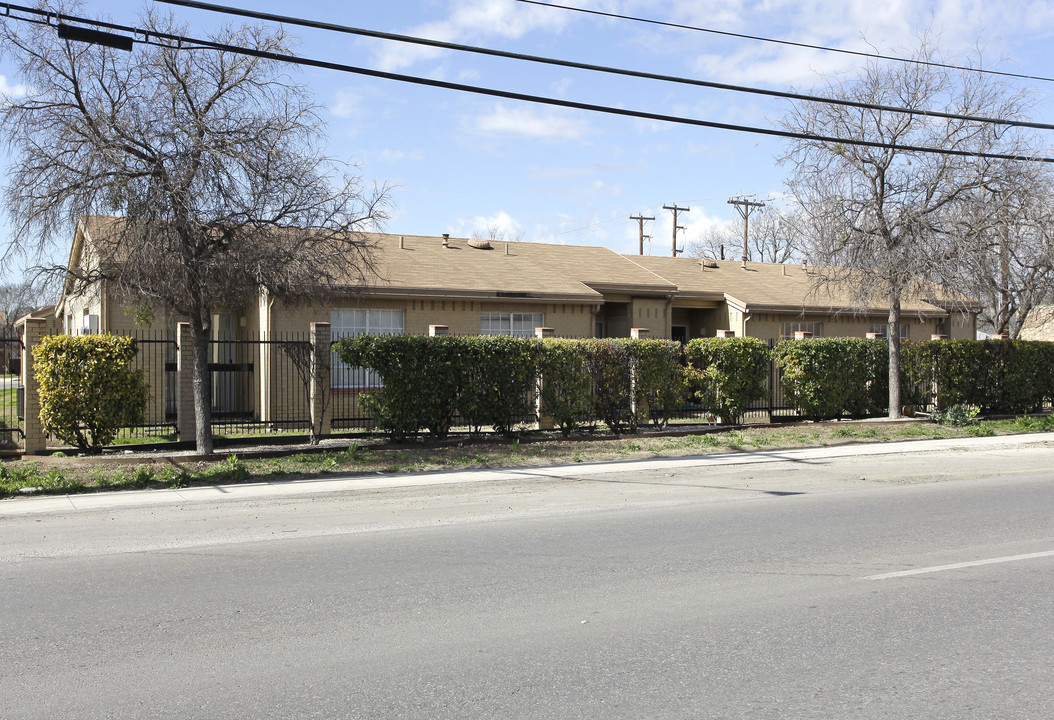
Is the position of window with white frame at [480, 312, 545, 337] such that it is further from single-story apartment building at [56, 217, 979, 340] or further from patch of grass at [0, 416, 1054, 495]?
patch of grass at [0, 416, 1054, 495]

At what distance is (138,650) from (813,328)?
25516 millimetres

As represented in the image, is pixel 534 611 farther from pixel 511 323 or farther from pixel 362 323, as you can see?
pixel 511 323

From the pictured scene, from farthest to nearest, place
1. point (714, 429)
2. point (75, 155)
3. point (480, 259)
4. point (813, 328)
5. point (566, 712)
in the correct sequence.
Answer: point (813, 328) < point (480, 259) < point (714, 429) < point (75, 155) < point (566, 712)

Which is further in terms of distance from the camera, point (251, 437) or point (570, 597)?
point (251, 437)

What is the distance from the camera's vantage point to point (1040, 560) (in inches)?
290

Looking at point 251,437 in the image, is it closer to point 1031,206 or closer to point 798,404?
point 798,404

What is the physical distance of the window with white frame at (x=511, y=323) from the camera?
2202 centimetres

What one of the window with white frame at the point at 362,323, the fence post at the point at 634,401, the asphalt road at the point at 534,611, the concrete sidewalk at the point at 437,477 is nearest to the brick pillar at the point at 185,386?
the concrete sidewalk at the point at 437,477

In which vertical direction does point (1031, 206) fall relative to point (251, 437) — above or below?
above

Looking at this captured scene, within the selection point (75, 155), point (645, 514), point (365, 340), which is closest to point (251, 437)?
point (365, 340)

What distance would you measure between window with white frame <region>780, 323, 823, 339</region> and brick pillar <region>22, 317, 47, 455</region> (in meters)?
20.9

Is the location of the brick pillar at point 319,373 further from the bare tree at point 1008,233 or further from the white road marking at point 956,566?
the bare tree at point 1008,233

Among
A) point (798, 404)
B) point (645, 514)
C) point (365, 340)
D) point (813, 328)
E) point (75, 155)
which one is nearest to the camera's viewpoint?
point (645, 514)

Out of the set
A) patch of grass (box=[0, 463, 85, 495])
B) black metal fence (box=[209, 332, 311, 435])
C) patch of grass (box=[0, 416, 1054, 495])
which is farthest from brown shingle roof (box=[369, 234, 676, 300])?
patch of grass (box=[0, 463, 85, 495])
